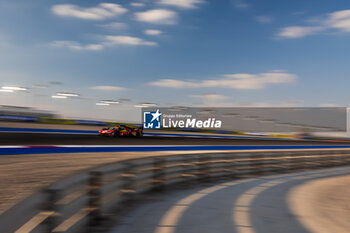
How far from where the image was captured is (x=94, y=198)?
187 inches

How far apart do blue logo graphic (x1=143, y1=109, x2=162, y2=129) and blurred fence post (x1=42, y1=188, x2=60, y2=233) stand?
4435cm

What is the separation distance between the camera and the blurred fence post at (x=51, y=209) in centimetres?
347

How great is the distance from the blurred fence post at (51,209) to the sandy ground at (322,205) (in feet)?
12.3

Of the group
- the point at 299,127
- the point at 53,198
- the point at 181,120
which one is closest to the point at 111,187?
the point at 53,198

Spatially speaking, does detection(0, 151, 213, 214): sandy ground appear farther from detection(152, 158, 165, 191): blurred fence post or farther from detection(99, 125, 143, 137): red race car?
detection(99, 125, 143, 137): red race car

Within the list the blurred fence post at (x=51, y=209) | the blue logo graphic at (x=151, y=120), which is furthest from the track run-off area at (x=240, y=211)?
the blue logo graphic at (x=151, y=120)

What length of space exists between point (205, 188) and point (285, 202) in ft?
7.20

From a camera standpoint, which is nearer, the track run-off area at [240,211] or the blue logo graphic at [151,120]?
the track run-off area at [240,211]

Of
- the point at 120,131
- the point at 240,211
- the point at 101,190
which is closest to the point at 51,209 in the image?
the point at 101,190

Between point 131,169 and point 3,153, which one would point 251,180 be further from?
point 3,153

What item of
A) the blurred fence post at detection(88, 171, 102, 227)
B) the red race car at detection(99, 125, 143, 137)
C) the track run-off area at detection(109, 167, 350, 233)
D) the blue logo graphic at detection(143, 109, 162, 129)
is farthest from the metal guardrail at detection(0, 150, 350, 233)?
the blue logo graphic at detection(143, 109, 162, 129)

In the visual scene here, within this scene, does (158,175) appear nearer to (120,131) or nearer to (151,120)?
(120,131)

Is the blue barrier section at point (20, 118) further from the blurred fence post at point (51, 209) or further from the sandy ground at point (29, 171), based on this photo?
the blurred fence post at point (51, 209)

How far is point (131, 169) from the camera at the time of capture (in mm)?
6598
